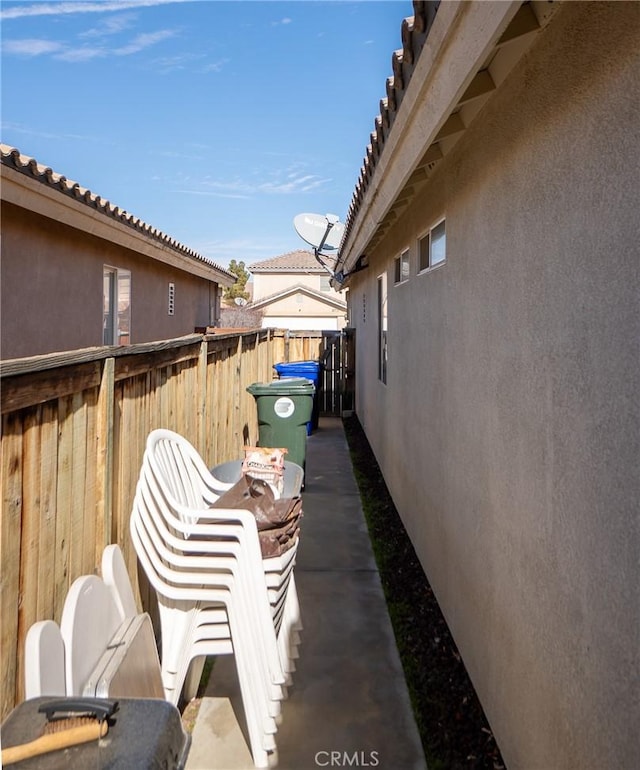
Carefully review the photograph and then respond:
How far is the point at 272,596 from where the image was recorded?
281 cm

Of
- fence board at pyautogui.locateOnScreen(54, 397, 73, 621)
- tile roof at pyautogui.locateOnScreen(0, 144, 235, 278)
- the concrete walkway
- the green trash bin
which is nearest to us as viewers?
fence board at pyautogui.locateOnScreen(54, 397, 73, 621)

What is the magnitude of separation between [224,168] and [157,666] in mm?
11980

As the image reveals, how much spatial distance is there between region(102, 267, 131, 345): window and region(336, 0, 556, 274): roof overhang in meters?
5.19

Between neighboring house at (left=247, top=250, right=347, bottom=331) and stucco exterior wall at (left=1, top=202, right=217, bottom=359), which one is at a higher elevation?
neighboring house at (left=247, top=250, right=347, bottom=331)

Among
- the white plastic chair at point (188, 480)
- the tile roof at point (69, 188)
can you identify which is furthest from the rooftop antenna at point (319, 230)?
the white plastic chair at point (188, 480)

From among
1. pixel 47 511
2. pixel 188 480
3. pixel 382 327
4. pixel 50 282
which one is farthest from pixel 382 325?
pixel 47 511

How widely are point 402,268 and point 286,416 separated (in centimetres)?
247

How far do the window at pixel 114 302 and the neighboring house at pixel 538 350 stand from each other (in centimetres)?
544

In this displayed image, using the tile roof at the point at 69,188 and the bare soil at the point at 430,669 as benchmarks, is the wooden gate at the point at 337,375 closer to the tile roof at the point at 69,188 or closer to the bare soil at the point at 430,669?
the tile roof at the point at 69,188

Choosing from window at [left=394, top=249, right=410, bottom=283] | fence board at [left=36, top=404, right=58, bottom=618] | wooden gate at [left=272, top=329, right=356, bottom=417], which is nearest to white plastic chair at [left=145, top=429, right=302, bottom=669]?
fence board at [left=36, top=404, right=58, bottom=618]

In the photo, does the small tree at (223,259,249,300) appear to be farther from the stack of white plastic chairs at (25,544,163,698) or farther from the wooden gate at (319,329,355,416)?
the stack of white plastic chairs at (25,544,163,698)

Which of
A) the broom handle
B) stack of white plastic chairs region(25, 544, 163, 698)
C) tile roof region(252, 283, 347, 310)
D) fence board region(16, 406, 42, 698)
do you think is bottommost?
stack of white plastic chairs region(25, 544, 163, 698)

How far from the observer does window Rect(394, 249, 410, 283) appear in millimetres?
5862

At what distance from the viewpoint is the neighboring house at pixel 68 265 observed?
5.63 m
